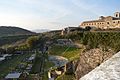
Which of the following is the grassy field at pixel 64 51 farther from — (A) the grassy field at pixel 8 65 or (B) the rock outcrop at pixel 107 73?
(B) the rock outcrop at pixel 107 73

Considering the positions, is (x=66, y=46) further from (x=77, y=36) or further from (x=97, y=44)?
(x=97, y=44)

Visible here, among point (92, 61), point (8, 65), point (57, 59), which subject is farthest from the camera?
point (57, 59)

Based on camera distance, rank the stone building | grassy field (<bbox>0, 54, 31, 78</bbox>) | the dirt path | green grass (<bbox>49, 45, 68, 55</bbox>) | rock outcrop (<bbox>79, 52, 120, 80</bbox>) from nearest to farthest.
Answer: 1. rock outcrop (<bbox>79, 52, 120, 80</bbox>)
2. grassy field (<bbox>0, 54, 31, 78</bbox>)
3. the dirt path
4. green grass (<bbox>49, 45, 68, 55</bbox>)
5. the stone building

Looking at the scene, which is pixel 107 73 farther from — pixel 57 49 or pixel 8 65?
pixel 57 49

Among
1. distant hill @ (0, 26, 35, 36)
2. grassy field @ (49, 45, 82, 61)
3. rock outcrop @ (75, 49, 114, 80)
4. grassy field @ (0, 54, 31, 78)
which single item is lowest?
grassy field @ (0, 54, 31, 78)

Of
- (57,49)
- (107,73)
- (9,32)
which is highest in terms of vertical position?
(107,73)

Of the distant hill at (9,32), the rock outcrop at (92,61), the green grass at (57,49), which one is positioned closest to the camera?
the rock outcrop at (92,61)

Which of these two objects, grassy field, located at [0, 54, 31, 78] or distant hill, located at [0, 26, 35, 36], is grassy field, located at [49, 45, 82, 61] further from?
distant hill, located at [0, 26, 35, 36]

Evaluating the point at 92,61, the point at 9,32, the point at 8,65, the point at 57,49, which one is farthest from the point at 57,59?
the point at 9,32

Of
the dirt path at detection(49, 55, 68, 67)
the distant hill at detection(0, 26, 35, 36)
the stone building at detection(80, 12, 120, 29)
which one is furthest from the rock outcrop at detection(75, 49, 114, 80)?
the distant hill at detection(0, 26, 35, 36)

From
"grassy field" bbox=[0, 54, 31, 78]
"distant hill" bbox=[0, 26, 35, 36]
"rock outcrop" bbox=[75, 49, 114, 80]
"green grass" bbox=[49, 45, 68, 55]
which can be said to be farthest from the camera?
"distant hill" bbox=[0, 26, 35, 36]

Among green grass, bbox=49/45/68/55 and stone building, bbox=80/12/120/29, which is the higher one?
stone building, bbox=80/12/120/29

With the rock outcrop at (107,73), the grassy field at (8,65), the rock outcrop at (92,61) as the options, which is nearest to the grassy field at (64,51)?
the grassy field at (8,65)

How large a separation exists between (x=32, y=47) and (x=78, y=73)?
→ 139ft
